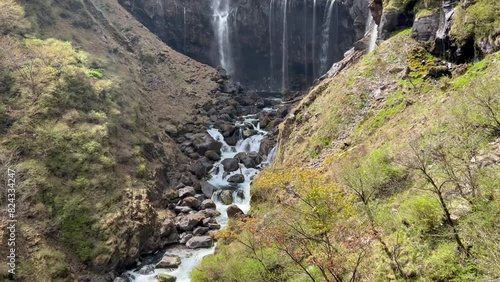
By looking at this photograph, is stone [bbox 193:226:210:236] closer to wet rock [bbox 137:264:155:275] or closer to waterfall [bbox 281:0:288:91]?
wet rock [bbox 137:264:155:275]

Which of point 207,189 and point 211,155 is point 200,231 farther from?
point 211,155

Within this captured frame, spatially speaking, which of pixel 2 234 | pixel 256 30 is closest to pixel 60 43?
pixel 2 234

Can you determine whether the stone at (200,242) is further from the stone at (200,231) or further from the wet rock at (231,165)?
the wet rock at (231,165)

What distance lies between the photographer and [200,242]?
2425 cm

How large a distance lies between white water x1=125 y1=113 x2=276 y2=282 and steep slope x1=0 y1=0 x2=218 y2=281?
2.13 metres

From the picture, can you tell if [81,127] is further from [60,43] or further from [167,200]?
[60,43]

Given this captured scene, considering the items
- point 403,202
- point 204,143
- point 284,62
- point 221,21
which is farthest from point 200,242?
point 221,21

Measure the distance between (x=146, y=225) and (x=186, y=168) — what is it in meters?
11.0

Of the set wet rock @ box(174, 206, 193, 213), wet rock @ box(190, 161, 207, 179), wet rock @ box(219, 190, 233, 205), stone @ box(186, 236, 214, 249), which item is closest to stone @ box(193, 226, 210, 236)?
stone @ box(186, 236, 214, 249)

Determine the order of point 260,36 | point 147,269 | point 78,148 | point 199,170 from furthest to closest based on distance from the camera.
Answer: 1. point 260,36
2. point 199,170
3. point 78,148
4. point 147,269

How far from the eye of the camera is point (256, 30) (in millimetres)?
63125

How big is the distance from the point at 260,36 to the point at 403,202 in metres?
55.9

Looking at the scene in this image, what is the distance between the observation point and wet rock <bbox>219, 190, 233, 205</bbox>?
3036cm

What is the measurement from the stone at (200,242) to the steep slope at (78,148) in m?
2.43
